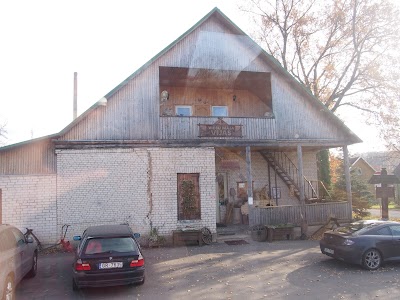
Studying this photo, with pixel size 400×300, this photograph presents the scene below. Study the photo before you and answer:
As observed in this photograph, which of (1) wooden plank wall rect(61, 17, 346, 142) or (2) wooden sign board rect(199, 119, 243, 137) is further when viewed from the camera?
(2) wooden sign board rect(199, 119, 243, 137)

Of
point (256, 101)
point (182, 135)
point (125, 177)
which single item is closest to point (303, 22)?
point (256, 101)

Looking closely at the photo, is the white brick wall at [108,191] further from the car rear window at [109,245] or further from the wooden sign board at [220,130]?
the car rear window at [109,245]

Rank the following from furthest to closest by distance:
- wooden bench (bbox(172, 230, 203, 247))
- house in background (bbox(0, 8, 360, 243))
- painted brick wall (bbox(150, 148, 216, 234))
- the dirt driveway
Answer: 1. painted brick wall (bbox(150, 148, 216, 234))
2. wooden bench (bbox(172, 230, 203, 247))
3. house in background (bbox(0, 8, 360, 243))
4. the dirt driveway

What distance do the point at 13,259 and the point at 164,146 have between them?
25.0 ft

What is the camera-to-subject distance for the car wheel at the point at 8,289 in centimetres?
678

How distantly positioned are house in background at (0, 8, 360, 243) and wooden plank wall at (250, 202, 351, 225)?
0.05 meters

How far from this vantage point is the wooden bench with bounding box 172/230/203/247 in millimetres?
13609

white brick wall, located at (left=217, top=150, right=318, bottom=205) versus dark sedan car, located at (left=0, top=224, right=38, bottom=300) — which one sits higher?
white brick wall, located at (left=217, top=150, right=318, bottom=205)

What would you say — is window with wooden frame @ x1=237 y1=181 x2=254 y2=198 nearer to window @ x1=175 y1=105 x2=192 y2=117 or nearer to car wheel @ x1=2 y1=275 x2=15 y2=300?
window @ x1=175 y1=105 x2=192 y2=117

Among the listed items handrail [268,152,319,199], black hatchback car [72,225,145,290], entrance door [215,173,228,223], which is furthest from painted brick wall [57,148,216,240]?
handrail [268,152,319,199]

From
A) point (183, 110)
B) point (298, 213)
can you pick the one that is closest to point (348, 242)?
point (298, 213)

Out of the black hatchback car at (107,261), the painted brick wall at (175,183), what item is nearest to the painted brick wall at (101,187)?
the painted brick wall at (175,183)

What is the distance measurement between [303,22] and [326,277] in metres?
21.5

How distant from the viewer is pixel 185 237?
13633mm
